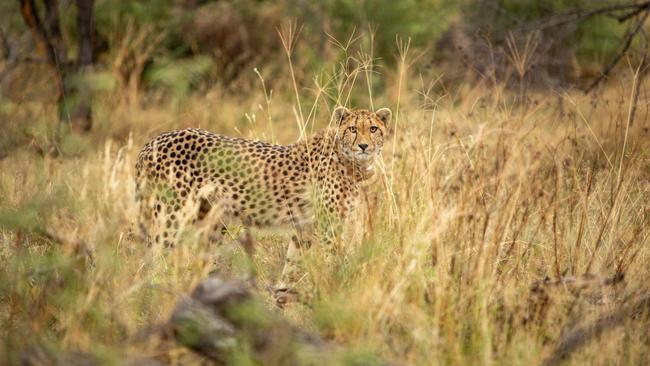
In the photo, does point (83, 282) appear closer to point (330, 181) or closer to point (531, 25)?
point (330, 181)

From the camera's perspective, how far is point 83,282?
11.4ft

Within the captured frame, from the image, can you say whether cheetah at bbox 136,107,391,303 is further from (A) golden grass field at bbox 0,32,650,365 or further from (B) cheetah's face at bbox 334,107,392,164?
(A) golden grass field at bbox 0,32,650,365

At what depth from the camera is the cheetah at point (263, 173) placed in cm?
545

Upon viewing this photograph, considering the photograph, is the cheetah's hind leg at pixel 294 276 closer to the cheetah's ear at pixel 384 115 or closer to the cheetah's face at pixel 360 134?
the cheetah's face at pixel 360 134

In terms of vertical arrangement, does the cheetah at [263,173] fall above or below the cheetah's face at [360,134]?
below

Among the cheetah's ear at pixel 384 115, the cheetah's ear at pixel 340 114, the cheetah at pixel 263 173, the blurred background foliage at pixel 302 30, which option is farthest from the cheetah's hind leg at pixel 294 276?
the blurred background foliage at pixel 302 30

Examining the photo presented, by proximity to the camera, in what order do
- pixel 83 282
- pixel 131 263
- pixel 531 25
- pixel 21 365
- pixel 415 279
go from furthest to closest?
pixel 531 25 → pixel 131 263 → pixel 415 279 → pixel 83 282 → pixel 21 365

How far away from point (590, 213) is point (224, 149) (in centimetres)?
238

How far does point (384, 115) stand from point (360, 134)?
0.27 meters

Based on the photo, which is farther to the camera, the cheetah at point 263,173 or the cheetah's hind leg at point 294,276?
the cheetah at point 263,173

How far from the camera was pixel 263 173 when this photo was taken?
5.55m

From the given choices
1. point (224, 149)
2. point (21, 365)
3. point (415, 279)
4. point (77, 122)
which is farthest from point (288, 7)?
point (21, 365)

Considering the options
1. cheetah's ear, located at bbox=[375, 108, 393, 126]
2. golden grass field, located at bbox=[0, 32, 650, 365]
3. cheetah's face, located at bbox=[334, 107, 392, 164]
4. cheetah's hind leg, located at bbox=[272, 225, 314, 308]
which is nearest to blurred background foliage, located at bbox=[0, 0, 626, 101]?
cheetah's ear, located at bbox=[375, 108, 393, 126]

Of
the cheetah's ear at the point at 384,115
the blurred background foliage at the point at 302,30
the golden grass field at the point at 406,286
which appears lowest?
the blurred background foliage at the point at 302,30
